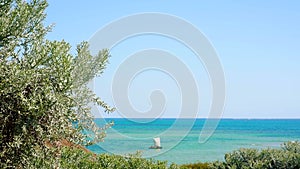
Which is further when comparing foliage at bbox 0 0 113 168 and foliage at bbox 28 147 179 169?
foliage at bbox 28 147 179 169

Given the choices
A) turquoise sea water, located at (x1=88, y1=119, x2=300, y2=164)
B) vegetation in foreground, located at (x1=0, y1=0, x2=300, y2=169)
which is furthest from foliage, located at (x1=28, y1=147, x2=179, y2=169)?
vegetation in foreground, located at (x1=0, y1=0, x2=300, y2=169)

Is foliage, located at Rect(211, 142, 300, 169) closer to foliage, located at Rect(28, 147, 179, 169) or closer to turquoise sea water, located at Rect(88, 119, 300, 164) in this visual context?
foliage, located at Rect(28, 147, 179, 169)

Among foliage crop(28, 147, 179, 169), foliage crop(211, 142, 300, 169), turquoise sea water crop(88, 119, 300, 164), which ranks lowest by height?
foliage crop(211, 142, 300, 169)

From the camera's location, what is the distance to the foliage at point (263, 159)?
898 centimetres

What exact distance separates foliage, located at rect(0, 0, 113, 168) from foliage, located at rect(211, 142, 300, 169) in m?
5.98

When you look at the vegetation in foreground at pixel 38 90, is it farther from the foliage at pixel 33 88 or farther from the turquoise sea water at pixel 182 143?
the turquoise sea water at pixel 182 143

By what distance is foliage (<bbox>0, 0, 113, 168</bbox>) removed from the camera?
350 centimetres

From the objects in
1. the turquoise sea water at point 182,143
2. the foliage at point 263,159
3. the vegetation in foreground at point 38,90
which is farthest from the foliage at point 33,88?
the foliage at point 263,159

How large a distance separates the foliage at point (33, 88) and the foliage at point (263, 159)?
5984 millimetres

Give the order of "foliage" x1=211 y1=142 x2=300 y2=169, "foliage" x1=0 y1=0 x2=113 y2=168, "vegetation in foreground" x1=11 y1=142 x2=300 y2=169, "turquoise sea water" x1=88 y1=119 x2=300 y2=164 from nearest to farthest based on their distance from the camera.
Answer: "foliage" x1=0 y1=0 x2=113 y2=168, "vegetation in foreground" x1=11 y1=142 x2=300 y2=169, "foliage" x1=211 y1=142 x2=300 y2=169, "turquoise sea water" x1=88 y1=119 x2=300 y2=164

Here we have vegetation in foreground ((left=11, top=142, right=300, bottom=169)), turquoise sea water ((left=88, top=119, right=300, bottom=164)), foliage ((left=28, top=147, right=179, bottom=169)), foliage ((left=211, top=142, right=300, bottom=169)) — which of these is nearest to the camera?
foliage ((left=28, top=147, right=179, bottom=169))

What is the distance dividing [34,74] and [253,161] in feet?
21.7

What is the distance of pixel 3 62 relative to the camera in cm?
367

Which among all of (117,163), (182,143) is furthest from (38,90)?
(182,143)
